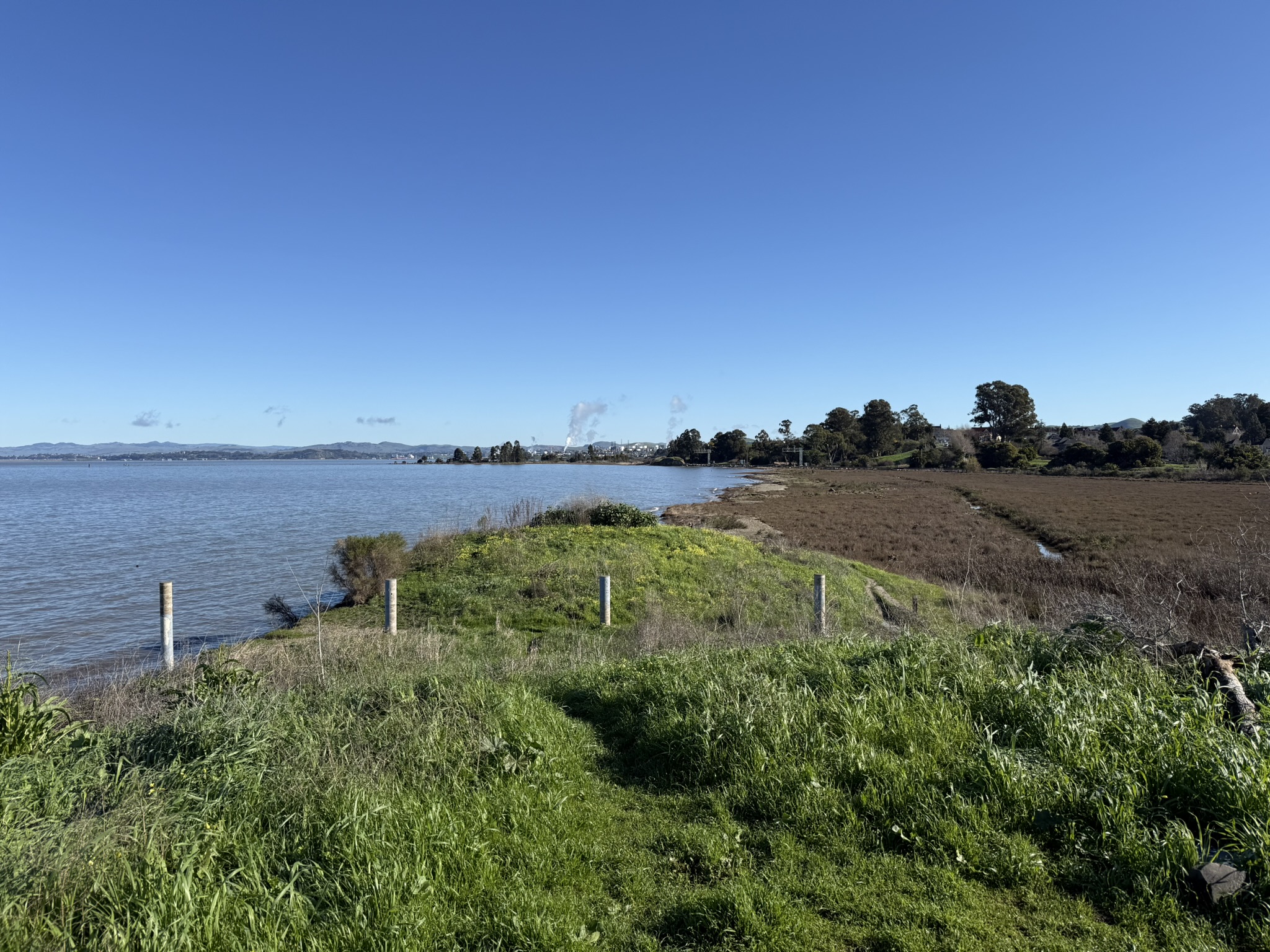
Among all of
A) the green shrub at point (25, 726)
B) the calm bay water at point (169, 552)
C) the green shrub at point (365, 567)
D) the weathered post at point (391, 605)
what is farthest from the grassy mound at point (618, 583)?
the green shrub at point (25, 726)

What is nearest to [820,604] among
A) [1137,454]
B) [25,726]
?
[25,726]

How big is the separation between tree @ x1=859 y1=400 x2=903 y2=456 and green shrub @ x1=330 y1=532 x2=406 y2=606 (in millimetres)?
140214

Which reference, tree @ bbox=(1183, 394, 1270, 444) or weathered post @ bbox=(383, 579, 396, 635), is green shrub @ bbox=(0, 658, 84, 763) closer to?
weathered post @ bbox=(383, 579, 396, 635)

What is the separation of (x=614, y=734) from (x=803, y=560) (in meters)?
14.2

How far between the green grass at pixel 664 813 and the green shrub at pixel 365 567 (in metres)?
8.91

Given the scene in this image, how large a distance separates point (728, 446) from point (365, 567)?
Answer: 161 m

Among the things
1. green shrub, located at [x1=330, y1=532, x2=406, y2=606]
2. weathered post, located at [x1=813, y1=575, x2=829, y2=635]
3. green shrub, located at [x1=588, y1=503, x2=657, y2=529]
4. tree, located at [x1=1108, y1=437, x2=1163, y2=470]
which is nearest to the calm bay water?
green shrub, located at [x1=330, y1=532, x2=406, y2=606]

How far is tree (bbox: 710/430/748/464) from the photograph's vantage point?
171 m

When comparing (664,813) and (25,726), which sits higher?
(25,726)

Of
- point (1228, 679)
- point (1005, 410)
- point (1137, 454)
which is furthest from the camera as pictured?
point (1005, 410)

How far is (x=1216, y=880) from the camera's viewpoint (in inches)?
141

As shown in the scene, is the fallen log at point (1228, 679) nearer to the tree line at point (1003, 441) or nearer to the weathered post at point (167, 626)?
the weathered post at point (167, 626)

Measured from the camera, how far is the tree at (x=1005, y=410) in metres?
136

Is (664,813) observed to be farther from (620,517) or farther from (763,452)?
(763,452)
